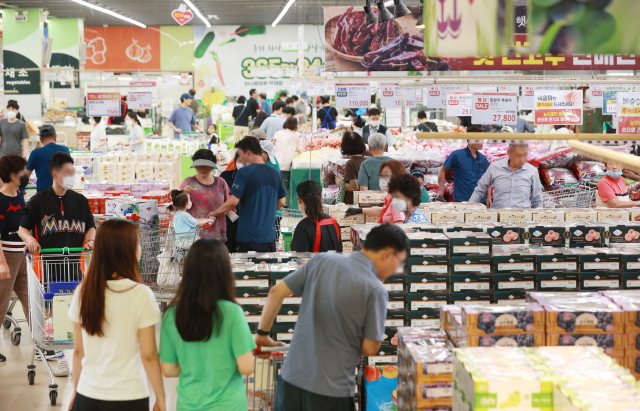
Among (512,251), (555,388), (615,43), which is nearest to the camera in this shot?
(615,43)

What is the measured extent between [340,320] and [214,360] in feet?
1.84

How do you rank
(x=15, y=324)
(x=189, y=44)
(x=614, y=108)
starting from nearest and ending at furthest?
(x=15, y=324) < (x=614, y=108) < (x=189, y=44)

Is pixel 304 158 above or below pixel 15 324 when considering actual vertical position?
above

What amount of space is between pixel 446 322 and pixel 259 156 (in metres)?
3.00

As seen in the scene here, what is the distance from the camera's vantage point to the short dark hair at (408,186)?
4730 millimetres

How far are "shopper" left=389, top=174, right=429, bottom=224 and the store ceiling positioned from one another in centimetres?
1666

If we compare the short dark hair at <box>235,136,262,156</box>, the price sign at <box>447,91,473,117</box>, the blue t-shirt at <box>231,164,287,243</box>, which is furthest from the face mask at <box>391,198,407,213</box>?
the price sign at <box>447,91,473,117</box>

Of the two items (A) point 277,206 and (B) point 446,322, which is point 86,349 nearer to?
(B) point 446,322

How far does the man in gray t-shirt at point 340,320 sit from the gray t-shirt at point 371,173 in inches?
151

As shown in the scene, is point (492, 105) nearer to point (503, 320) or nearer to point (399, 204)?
point (399, 204)

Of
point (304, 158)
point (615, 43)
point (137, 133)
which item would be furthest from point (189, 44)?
point (615, 43)

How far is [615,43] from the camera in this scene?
1830mm

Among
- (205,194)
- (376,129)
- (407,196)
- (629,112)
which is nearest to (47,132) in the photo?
(205,194)

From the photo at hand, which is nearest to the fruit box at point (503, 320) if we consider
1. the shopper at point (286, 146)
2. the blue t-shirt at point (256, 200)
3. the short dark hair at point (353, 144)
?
the blue t-shirt at point (256, 200)
